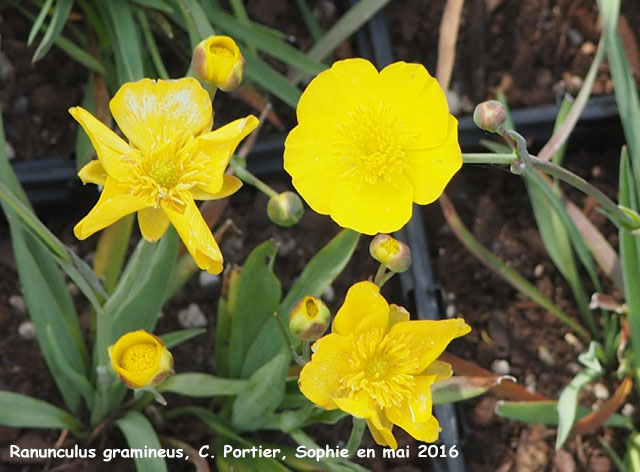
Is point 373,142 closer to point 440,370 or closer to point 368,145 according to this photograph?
point 368,145

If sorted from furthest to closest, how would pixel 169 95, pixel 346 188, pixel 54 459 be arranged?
pixel 54 459 → pixel 346 188 → pixel 169 95

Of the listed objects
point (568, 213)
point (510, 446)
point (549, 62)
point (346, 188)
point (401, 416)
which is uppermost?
point (549, 62)

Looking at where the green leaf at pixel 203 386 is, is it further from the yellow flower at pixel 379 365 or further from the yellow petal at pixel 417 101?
the yellow petal at pixel 417 101

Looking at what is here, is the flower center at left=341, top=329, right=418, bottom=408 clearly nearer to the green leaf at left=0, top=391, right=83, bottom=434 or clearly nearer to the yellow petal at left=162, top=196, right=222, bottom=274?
the yellow petal at left=162, top=196, right=222, bottom=274

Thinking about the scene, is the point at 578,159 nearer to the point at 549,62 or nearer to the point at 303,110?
the point at 549,62

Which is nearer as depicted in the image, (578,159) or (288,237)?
(288,237)

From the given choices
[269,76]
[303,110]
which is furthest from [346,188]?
[269,76]
